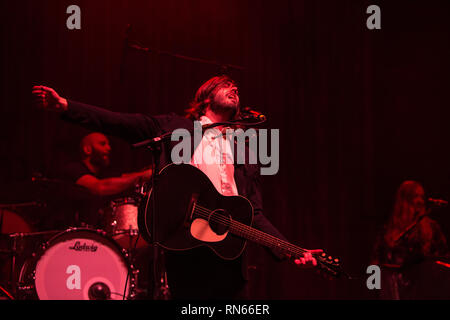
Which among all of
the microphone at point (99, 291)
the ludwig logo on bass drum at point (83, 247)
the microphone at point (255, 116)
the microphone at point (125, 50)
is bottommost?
the microphone at point (99, 291)

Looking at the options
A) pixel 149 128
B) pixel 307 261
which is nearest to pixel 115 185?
pixel 149 128

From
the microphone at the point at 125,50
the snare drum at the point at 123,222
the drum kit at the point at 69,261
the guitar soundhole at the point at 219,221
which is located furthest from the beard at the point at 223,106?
the microphone at the point at 125,50

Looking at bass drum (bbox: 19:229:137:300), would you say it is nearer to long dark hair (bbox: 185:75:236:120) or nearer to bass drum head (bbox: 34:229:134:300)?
bass drum head (bbox: 34:229:134:300)

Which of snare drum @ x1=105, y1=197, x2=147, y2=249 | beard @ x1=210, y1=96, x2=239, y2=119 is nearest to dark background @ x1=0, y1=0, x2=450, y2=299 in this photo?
snare drum @ x1=105, y1=197, x2=147, y2=249

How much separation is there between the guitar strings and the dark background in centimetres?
270

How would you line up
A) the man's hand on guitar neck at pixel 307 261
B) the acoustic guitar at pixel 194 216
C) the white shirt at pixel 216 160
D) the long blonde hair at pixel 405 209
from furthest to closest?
the long blonde hair at pixel 405 209
the man's hand on guitar neck at pixel 307 261
the white shirt at pixel 216 160
the acoustic guitar at pixel 194 216

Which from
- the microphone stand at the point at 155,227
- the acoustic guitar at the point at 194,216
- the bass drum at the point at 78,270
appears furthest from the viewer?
the bass drum at the point at 78,270

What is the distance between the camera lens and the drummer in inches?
177

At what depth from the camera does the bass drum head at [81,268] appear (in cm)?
375

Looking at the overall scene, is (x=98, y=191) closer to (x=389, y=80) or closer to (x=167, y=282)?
(x=167, y=282)

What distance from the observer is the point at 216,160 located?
2893 mm

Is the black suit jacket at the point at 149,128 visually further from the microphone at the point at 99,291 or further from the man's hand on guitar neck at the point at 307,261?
the microphone at the point at 99,291

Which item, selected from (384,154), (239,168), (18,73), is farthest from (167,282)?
(384,154)

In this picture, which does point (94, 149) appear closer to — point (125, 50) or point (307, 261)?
point (125, 50)
